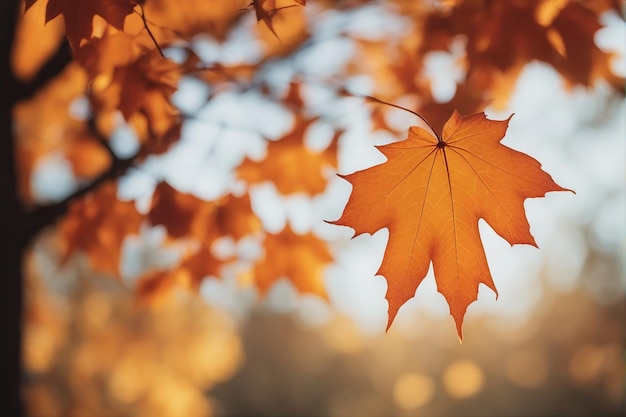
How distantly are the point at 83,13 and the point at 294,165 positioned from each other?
1.15 meters

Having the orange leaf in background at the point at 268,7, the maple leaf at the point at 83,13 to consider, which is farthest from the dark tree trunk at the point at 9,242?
the orange leaf in background at the point at 268,7

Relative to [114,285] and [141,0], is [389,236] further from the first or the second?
[114,285]

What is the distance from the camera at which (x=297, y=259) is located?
2.18 meters

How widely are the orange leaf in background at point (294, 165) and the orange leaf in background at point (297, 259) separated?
19 centimetres

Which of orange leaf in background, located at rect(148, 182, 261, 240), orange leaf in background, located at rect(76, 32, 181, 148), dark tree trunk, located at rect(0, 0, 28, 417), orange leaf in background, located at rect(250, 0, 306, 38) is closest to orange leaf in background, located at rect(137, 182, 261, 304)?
orange leaf in background, located at rect(148, 182, 261, 240)

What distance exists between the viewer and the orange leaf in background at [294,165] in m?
2.11

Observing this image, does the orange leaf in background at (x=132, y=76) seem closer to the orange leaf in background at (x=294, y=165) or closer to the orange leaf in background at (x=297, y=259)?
the orange leaf in background at (x=294, y=165)

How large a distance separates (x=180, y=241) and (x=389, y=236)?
116 cm

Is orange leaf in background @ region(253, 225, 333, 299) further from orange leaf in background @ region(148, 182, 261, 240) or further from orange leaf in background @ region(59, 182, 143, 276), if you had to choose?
orange leaf in background @ region(59, 182, 143, 276)

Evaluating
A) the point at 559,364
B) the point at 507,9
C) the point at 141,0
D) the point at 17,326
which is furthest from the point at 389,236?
the point at 559,364

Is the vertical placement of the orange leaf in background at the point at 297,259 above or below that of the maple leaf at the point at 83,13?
below

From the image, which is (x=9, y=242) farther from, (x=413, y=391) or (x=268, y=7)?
(x=413, y=391)

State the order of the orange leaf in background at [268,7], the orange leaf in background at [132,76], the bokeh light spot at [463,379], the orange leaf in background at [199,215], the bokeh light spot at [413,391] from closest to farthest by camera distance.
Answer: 1. the orange leaf in background at [268,7]
2. the orange leaf in background at [132,76]
3. the orange leaf in background at [199,215]
4. the bokeh light spot at [463,379]
5. the bokeh light spot at [413,391]

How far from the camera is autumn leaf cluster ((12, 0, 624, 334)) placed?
1.08 meters
